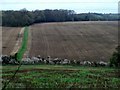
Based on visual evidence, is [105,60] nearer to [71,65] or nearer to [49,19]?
[71,65]

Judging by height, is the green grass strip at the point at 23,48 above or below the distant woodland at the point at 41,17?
below

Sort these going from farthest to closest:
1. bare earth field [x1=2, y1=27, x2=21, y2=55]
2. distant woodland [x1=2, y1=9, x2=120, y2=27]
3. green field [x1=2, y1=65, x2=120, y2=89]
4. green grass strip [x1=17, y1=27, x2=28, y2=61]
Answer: distant woodland [x1=2, y1=9, x2=120, y2=27] → bare earth field [x1=2, y1=27, x2=21, y2=55] → green grass strip [x1=17, y1=27, x2=28, y2=61] → green field [x1=2, y1=65, x2=120, y2=89]

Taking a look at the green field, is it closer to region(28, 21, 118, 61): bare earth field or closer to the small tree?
the small tree

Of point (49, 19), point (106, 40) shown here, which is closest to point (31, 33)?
point (106, 40)

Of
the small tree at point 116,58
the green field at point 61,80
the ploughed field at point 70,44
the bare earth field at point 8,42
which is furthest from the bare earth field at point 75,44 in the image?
the green field at point 61,80

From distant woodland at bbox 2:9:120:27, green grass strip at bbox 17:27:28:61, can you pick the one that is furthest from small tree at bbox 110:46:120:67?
distant woodland at bbox 2:9:120:27

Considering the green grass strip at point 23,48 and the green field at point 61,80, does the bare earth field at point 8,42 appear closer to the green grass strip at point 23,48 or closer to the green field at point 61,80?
the green grass strip at point 23,48

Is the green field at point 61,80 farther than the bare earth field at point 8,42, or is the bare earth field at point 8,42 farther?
the bare earth field at point 8,42

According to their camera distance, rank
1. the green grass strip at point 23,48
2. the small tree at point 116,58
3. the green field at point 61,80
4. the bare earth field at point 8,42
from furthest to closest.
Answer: the bare earth field at point 8,42, the green grass strip at point 23,48, the small tree at point 116,58, the green field at point 61,80

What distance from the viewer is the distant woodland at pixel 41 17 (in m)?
66.3

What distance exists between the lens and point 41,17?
76375mm

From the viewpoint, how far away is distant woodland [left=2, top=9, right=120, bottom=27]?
218 ft

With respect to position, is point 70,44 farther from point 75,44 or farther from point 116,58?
point 116,58

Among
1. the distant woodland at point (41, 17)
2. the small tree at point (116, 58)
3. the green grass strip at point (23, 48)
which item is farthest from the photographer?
the distant woodland at point (41, 17)
